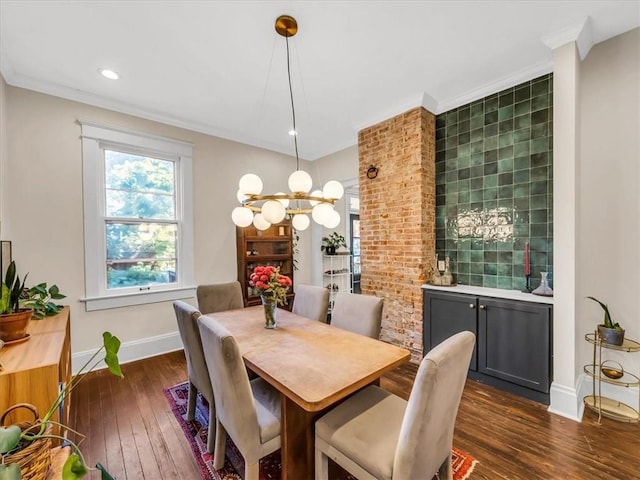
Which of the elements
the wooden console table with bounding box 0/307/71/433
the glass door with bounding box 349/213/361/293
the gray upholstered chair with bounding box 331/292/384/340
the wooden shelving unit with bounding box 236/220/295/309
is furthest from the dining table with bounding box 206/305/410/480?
the glass door with bounding box 349/213/361/293

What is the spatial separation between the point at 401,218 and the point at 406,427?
8.17 feet

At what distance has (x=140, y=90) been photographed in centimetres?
291

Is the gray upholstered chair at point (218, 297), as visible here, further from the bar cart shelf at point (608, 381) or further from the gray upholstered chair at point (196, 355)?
the bar cart shelf at point (608, 381)

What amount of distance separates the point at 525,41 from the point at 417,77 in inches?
33.2

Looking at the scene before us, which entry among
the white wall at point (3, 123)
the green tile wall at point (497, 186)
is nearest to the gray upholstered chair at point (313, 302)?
the green tile wall at point (497, 186)

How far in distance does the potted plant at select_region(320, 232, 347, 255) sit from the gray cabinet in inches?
84.1

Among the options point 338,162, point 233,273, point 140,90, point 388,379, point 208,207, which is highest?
point 140,90

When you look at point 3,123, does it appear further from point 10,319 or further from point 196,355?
point 196,355

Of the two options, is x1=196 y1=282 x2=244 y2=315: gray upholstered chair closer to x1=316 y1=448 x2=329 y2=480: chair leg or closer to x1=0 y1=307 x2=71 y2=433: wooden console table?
x1=0 y1=307 x2=71 y2=433: wooden console table

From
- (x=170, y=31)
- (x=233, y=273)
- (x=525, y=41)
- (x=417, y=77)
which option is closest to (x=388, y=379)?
(x=233, y=273)

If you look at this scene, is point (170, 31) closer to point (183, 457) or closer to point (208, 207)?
point (208, 207)

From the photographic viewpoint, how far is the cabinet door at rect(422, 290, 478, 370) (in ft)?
9.11

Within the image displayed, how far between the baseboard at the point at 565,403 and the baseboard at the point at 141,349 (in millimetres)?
3866

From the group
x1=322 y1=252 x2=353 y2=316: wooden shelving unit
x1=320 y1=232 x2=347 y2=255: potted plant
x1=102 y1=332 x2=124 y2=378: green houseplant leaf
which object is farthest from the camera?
x1=322 y1=252 x2=353 y2=316: wooden shelving unit
